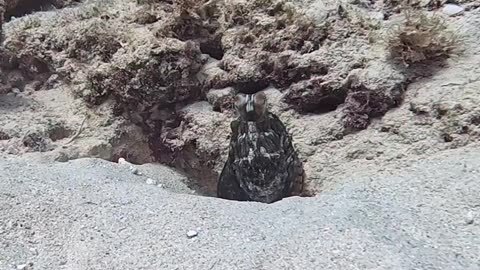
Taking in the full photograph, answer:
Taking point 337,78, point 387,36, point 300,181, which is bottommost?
point 300,181

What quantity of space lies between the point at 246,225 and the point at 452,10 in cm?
255

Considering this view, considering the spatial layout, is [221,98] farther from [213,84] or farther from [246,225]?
[246,225]

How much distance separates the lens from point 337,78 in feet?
11.9

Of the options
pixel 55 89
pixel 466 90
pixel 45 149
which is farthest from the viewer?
pixel 55 89

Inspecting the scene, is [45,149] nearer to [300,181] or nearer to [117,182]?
[117,182]

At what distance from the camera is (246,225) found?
87.0 inches

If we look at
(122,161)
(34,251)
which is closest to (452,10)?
(122,161)

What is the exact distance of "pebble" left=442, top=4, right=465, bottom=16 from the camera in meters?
3.64

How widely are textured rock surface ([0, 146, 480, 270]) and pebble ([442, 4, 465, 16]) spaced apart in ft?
4.26

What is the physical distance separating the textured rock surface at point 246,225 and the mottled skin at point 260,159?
0.62 meters

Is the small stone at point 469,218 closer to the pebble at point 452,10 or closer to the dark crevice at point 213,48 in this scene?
the pebble at point 452,10

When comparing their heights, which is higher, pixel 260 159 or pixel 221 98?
pixel 221 98

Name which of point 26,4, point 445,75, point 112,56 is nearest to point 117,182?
point 112,56

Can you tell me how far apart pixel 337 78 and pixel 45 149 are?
2.43 m
